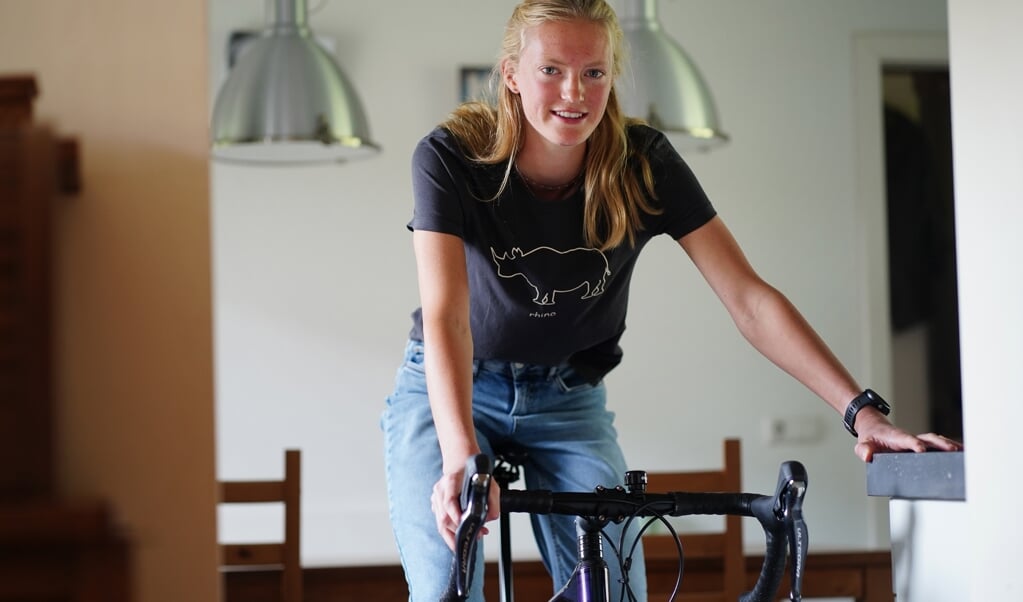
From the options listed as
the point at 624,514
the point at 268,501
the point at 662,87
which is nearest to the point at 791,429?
the point at 662,87

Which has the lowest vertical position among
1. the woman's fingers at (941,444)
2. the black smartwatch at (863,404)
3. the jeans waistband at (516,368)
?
the woman's fingers at (941,444)

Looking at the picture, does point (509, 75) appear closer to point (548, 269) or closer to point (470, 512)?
point (548, 269)

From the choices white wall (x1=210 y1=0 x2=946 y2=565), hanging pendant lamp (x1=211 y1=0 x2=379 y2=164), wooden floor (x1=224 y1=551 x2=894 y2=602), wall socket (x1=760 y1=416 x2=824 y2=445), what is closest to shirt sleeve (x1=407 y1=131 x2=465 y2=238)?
wooden floor (x1=224 y1=551 x2=894 y2=602)

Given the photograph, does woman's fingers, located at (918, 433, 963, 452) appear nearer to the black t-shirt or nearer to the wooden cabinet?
the black t-shirt

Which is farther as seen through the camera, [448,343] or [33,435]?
[448,343]

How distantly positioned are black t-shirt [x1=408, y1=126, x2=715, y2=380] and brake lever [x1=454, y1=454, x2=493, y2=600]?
509 mm

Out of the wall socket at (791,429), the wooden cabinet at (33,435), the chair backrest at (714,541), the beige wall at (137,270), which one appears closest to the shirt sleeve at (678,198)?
the beige wall at (137,270)

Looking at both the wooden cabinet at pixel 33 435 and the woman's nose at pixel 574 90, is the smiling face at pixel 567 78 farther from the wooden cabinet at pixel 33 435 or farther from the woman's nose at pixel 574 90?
the wooden cabinet at pixel 33 435

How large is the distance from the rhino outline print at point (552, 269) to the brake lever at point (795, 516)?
1.72 feet

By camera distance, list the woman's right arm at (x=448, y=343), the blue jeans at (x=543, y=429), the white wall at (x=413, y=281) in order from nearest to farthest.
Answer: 1. the woman's right arm at (x=448, y=343)
2. the blue jeans at (x=543, y=429)
3. the white wall at (x=413, y=281)

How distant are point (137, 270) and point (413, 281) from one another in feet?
10.9

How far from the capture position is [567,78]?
1720mm

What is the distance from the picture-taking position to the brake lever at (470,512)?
1.29m

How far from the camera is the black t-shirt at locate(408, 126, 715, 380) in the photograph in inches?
70.4
